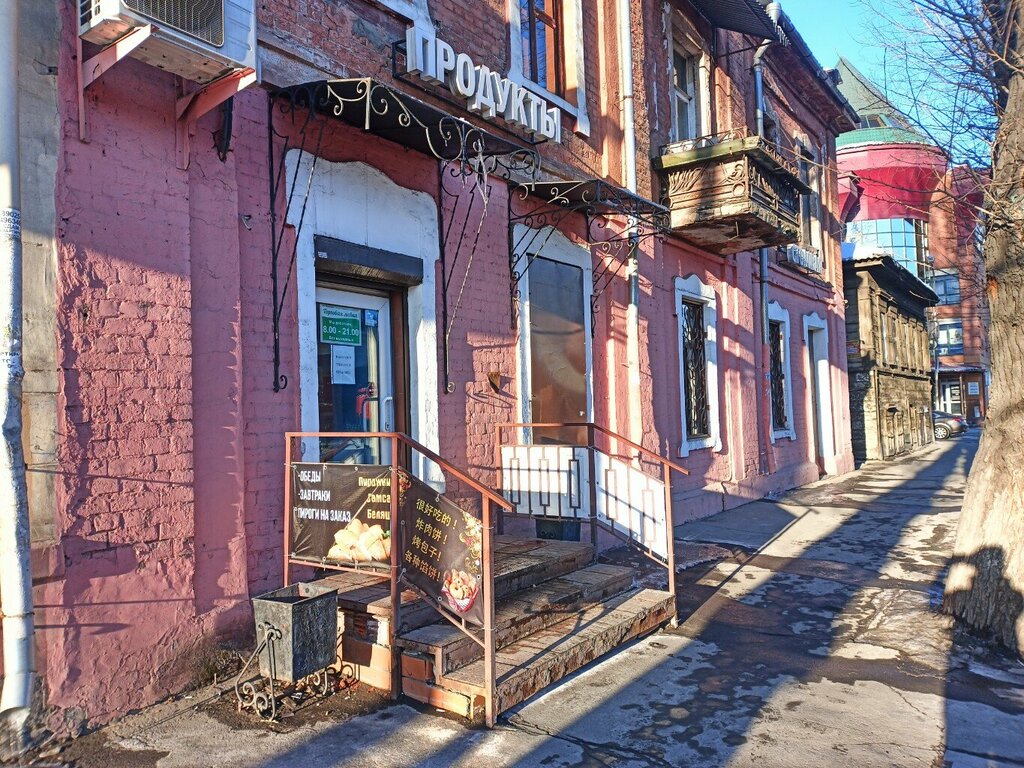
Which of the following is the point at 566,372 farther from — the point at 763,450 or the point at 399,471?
the point at 763,450

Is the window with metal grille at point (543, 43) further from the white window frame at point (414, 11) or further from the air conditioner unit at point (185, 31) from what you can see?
the air conditioner unit at point (185, 31)

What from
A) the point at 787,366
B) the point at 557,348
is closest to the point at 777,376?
the point at 787,366

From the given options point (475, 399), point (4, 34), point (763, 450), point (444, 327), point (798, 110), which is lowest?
point (763, 450)

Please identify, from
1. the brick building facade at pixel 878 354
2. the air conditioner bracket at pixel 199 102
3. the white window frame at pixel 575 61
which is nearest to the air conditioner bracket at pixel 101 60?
the air conditioner bracket at pixel 199 102

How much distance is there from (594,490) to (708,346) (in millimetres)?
5567

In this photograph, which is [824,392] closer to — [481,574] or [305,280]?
[305,280]

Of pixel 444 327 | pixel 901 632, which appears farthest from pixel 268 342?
pixel 901 632

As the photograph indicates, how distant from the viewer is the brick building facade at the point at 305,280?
376 centimetres

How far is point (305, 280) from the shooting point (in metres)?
5.11

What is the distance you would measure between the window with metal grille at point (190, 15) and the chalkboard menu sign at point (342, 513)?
233 cm

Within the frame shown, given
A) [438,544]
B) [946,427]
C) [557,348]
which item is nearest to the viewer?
[438,544]

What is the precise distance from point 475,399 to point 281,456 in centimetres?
209

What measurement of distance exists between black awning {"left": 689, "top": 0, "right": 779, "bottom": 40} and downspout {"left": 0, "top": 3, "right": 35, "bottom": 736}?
32.0 feet

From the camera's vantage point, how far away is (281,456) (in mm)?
4852
